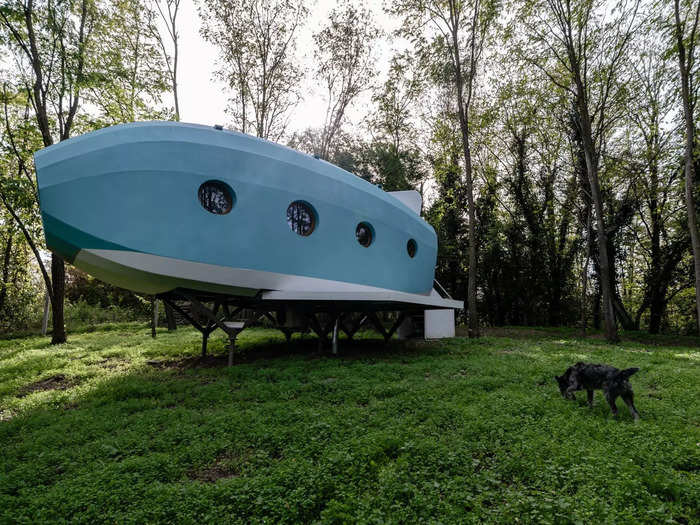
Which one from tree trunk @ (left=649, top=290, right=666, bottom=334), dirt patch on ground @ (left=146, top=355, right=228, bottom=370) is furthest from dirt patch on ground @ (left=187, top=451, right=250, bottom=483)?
tree trunk @ (left=649, top=290, right=666, bottom=334)

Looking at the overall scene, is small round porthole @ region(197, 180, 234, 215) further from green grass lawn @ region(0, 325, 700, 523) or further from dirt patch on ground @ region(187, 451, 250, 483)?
dirt patch on ground @ region(187, 451, 250, 483)

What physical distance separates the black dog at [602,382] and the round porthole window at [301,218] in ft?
19.6

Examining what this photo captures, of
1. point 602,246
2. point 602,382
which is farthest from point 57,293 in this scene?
point 602,246

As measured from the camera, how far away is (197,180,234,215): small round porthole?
24.0 feet

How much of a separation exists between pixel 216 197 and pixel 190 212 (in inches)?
26.4

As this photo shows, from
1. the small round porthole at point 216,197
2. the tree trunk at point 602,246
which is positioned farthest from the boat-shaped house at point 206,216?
the tree trunk at point 602,246

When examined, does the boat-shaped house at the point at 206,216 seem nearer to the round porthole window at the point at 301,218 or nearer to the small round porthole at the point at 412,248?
the round porthole window at the point at 301,218

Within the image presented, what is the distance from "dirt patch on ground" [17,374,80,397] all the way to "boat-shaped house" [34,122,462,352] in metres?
2.46

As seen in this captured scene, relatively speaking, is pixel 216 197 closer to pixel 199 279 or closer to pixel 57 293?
pixel 199 279

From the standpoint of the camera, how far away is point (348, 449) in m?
4.16

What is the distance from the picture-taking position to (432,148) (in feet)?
76.4

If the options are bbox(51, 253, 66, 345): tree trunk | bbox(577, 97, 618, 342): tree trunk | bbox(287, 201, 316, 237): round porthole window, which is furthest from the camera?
bbox(577, 97, 618, 342): tree trunk

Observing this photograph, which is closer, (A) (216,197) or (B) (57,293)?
(A) (216,197)

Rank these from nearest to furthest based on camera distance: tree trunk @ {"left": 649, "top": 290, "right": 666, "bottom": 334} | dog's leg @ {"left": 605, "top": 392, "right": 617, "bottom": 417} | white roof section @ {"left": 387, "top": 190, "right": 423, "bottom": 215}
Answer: dog's leg @ {"left": 605, "top": 392, "right": 617, "bottom": 417}, white roof section @ {"left": 387, "top": 190, "right": 423, "bottom": 215}, tree trunk @ {"left": 649, "top": 290, "right": 666, "bottom": 334}
